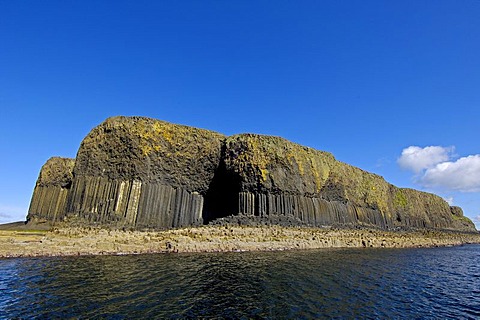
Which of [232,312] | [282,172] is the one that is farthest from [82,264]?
[282,172]

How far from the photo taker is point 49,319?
9.84 meters

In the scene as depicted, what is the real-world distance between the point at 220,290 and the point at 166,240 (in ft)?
48.0

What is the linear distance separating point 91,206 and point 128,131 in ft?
33.6

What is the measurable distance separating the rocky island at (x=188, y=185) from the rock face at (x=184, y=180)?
124 mm

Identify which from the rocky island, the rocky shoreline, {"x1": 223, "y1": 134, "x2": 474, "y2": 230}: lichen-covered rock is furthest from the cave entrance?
the rocky shoreline

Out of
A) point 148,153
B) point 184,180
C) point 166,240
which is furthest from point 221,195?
point 166,240

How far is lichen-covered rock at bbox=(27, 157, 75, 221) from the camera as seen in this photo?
43.1 metres

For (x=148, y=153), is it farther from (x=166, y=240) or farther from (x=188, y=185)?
(x=166, y=240)

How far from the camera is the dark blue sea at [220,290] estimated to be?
11.0m

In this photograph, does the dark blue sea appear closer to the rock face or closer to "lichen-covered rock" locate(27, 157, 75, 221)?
the rock face

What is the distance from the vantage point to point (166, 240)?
88.5 feet

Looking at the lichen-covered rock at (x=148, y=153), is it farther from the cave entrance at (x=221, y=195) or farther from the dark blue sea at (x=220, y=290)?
the dark blue sea at (x=220, y=290)

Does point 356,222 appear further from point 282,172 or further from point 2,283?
point 2,283

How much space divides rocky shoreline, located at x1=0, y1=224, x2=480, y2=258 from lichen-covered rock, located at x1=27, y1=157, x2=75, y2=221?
12.3m
